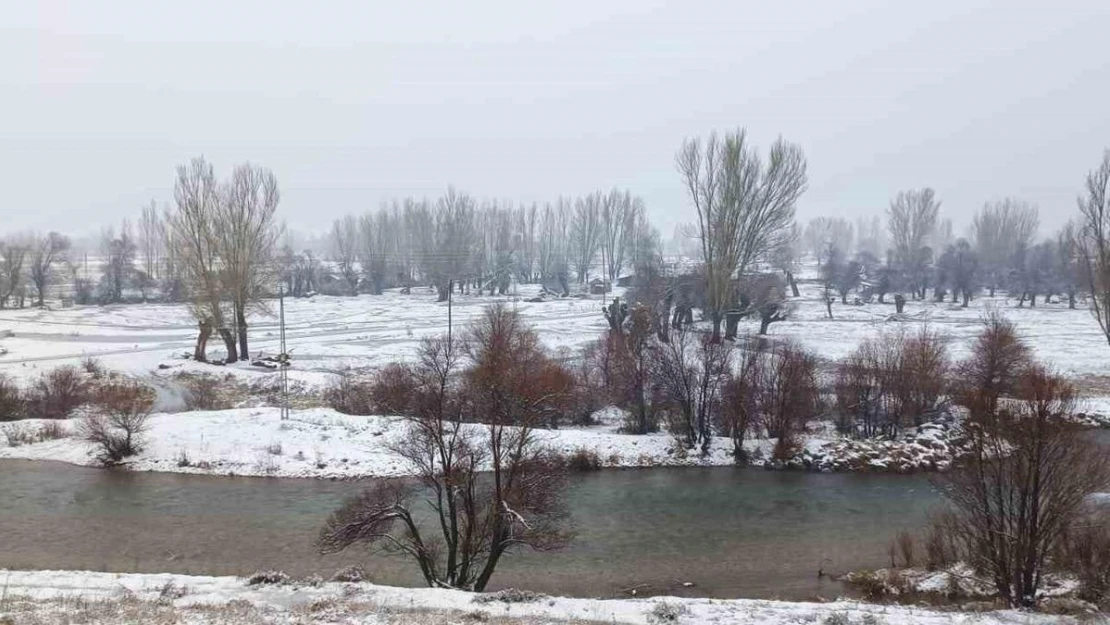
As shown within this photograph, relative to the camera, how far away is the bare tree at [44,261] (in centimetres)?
6812

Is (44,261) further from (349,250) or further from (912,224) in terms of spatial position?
(912,224)

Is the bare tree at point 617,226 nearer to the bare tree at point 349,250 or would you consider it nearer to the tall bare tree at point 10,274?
the bare tree at point 349,250

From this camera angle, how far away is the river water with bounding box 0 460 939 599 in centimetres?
1439

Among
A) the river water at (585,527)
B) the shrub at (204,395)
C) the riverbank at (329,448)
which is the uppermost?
the shrub at (204,395)

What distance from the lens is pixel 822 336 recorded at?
45125 millimetres

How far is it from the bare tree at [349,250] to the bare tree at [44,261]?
29200mm

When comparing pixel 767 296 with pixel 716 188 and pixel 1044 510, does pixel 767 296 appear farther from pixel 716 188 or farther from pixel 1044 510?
pixel 1044 510

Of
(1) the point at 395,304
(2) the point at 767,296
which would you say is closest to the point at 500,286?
(1) the point at 395,304

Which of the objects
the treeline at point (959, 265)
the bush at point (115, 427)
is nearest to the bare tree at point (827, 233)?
the treeline at point (959, 265)

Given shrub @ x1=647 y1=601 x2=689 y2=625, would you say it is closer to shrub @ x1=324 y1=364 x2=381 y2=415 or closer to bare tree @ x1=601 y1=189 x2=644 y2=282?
shrub @ x1=324 y1=364 x2=381 y2=415

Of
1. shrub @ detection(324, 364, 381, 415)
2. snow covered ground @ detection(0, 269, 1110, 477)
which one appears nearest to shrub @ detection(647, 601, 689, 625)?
snow covered ground @ detection(0, 269, 1110, 477)

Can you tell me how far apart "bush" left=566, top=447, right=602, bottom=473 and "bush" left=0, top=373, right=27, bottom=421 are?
2152cm

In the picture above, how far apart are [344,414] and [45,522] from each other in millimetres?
10548

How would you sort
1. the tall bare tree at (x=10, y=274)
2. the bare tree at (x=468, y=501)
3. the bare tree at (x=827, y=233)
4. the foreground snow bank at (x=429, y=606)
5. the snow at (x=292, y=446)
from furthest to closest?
the bare tree at (x=827, y=233), the tall bare tree at (x=10, y=274), the snow at (x=292, y=446), the bare tree at (x=468, y=501), the foreground snow bank at (x=429, y=606)
